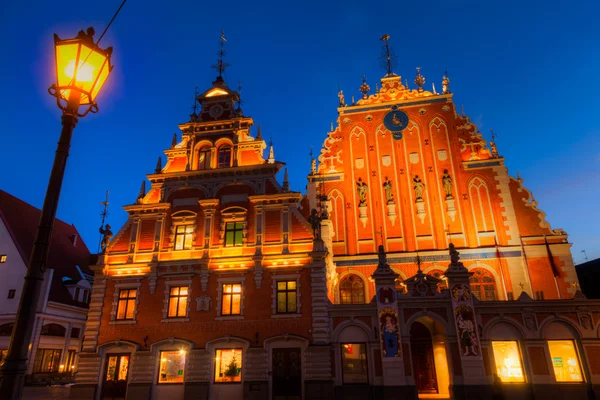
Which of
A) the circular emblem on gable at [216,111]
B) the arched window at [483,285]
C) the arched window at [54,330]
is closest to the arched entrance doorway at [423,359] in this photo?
the arched window at [483,285]

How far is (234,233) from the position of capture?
2238 centimetres

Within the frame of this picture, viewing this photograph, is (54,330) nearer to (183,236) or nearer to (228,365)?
(183,236)

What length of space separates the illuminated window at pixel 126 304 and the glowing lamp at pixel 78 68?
1853 centimetres

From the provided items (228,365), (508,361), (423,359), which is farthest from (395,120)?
(228,365)

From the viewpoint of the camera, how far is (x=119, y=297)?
22062 millimetres

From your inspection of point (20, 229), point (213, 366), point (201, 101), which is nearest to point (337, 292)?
point (213, 366)

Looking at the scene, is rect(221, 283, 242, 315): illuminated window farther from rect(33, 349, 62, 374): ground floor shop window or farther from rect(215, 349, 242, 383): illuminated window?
rect(33, 349, 62, 374): ground floor shop window

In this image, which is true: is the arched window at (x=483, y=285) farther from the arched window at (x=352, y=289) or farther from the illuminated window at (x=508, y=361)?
the arched window at (x=352, y=289)

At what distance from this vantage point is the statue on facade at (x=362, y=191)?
26.5m

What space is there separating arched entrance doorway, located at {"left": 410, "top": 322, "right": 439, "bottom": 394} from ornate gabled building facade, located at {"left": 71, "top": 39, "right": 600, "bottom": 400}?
64 mm

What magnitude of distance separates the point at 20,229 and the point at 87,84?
106 ft

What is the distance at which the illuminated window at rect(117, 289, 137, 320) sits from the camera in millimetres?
21656

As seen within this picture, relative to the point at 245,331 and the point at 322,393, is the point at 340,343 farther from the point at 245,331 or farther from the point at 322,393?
the point at 245,331

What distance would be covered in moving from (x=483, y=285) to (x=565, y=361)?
19.5ft
